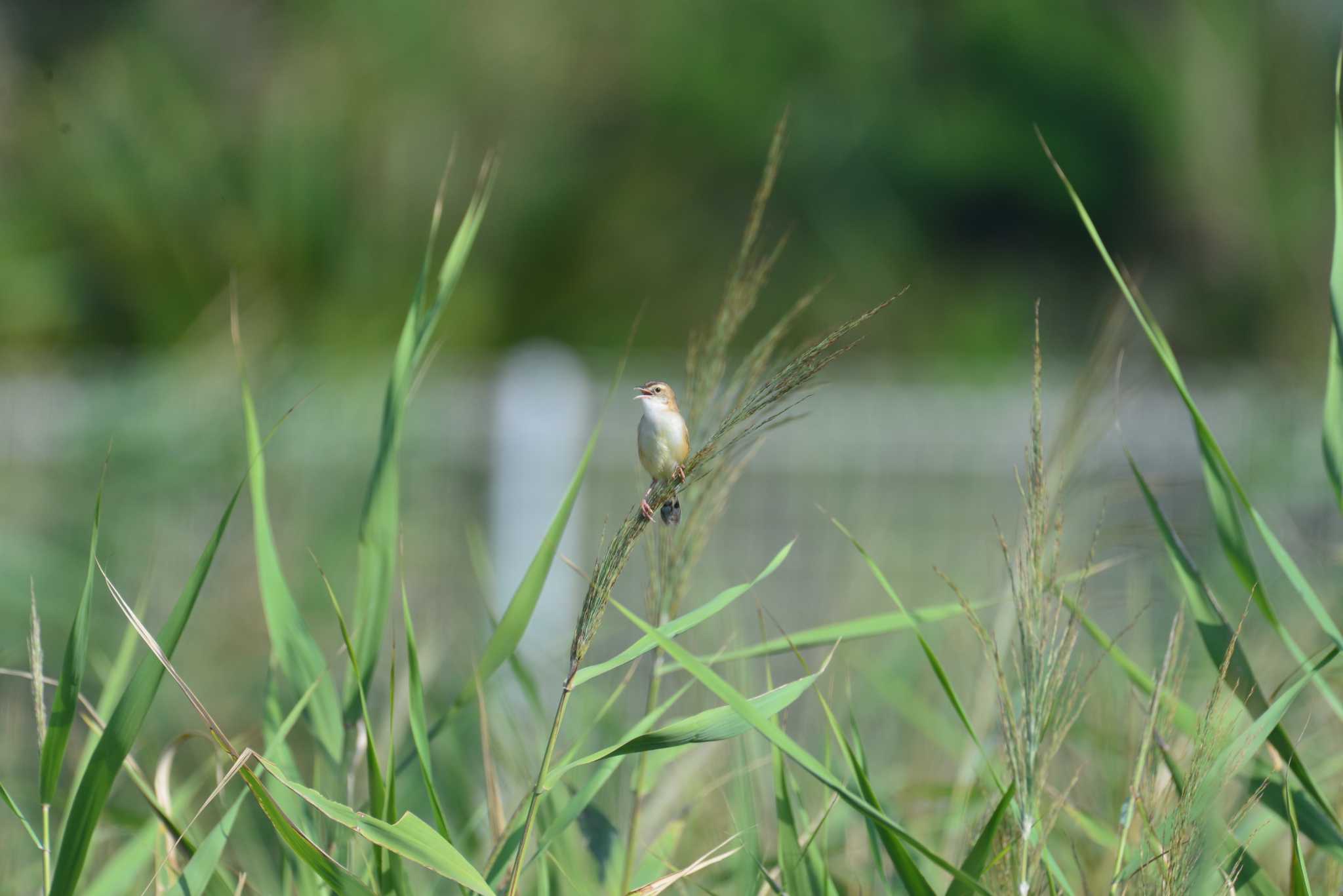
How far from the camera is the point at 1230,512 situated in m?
1.08

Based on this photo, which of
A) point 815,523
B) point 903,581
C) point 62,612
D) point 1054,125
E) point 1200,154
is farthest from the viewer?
point 1054,125

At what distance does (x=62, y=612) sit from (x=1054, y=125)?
7.95 metres

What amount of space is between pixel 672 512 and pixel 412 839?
0.45m

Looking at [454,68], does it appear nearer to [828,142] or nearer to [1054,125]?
[828,142]

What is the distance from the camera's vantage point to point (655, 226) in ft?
25.3

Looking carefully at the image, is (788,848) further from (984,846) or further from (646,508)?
(646,508)

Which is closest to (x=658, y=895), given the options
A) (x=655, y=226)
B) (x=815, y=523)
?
(x=815, y=523)

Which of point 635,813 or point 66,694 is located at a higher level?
point 66,694

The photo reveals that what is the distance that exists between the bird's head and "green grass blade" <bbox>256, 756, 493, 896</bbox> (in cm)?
56

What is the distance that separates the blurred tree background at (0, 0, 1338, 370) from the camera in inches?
229

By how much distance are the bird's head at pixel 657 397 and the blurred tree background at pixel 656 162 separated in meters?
4.22

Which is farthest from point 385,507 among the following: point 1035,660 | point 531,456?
point 531,456

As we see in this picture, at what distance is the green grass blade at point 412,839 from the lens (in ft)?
2.79

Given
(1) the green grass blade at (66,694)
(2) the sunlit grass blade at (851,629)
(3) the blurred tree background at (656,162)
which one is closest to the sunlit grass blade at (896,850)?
(2) the sunlit grass blade at (851,629)
